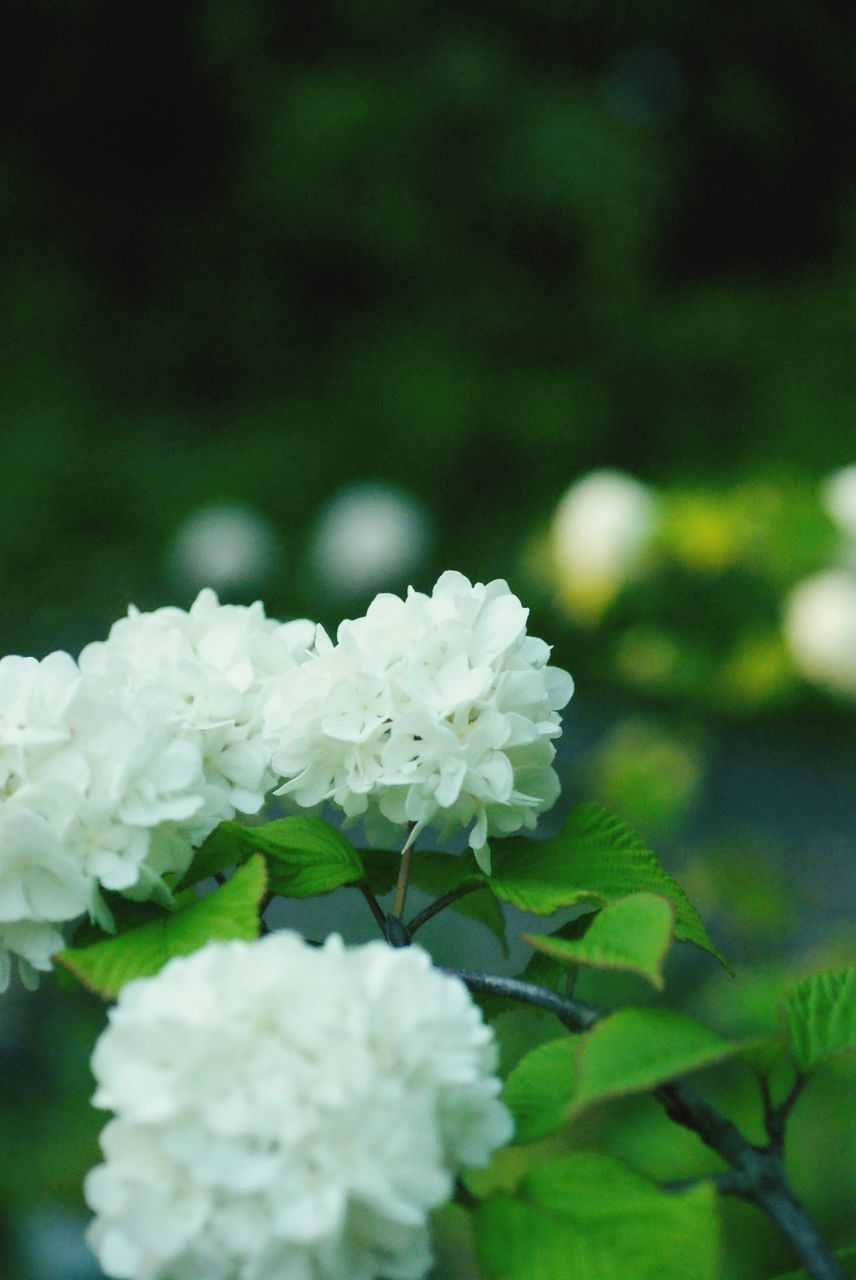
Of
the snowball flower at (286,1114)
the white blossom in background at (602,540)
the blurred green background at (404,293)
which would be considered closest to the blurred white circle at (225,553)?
the blurred green background at (404,293)

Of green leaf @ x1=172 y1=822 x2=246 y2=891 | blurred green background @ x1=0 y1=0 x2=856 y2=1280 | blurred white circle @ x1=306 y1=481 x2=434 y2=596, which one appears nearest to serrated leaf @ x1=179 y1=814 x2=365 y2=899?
green leaf @ x1=172 y1=822 x2=246 y2=891

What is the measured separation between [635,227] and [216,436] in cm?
128

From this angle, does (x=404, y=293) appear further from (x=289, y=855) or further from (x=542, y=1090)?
(x=542, y=1090)

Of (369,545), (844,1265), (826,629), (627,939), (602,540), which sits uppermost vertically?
(369,545)

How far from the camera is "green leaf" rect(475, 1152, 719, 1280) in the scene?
395 mm

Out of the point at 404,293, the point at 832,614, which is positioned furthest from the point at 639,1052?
the point at 404,293

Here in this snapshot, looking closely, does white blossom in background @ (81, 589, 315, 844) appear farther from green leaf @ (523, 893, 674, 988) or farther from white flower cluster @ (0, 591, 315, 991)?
green leaf @ (523, 893, 674, 988)

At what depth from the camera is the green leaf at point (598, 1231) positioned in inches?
15.5

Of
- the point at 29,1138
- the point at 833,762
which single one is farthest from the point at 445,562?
the point at 29,1138

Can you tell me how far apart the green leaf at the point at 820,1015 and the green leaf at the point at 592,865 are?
0.03m

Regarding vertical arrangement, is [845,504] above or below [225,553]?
below

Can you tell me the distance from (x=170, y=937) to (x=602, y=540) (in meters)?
1.42

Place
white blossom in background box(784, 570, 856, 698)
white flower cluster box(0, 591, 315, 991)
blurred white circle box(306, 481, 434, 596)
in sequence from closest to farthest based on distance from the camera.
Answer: white flower cluster box(0, 591, 315, 991) < white blossom in background box(784, 570, 856, 698) < blurred white circle box(306, 481, 434, 596)

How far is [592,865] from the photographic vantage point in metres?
0.56
